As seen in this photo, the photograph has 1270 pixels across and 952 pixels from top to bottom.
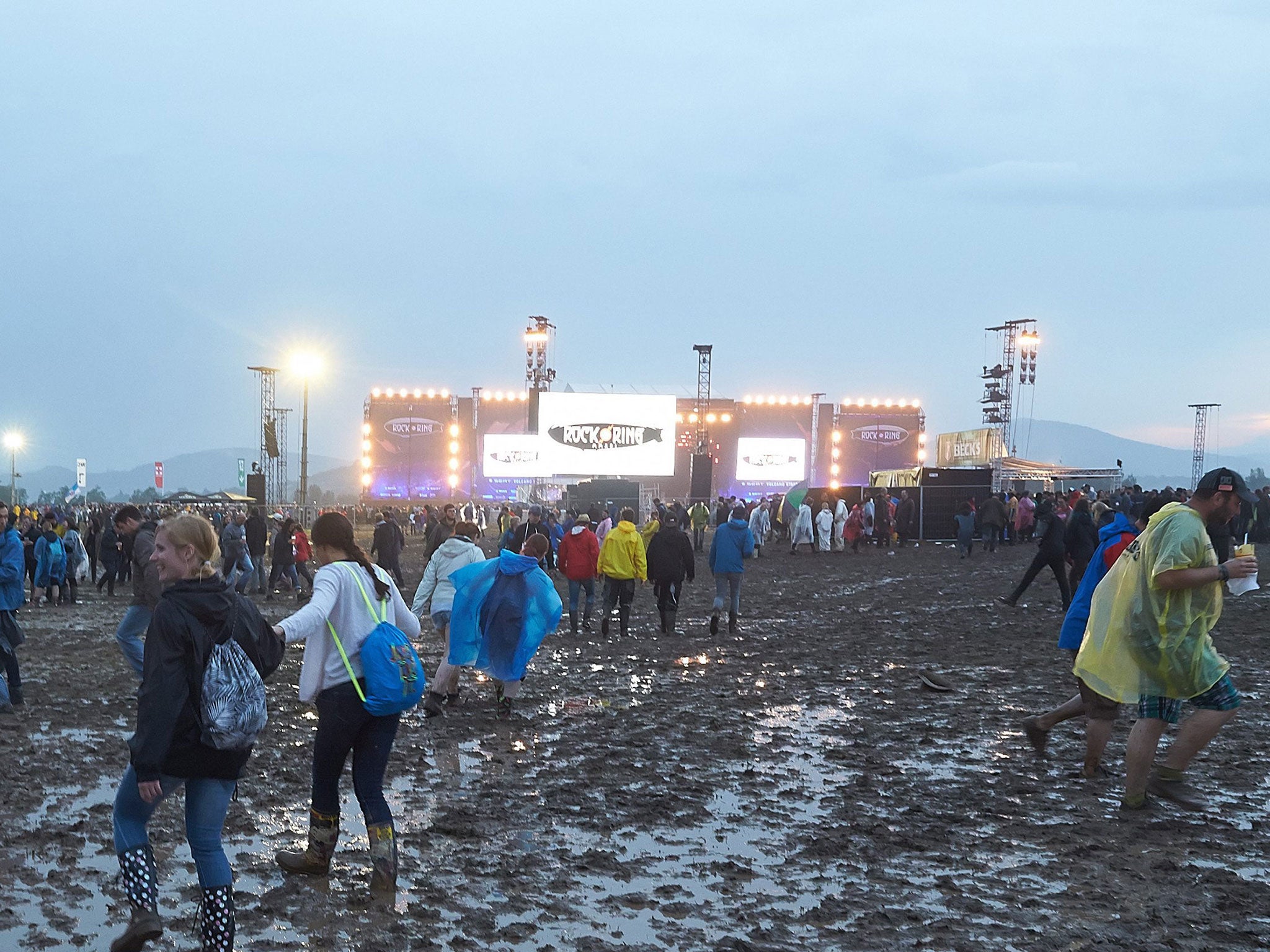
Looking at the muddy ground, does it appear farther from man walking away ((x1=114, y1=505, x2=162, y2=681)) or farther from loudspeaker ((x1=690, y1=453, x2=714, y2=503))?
loudspeaker ((x1=690, y1=453, x2=714, y2=503))

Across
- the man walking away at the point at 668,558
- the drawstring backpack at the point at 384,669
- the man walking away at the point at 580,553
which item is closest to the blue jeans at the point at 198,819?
the drawstring backpack at the point at 384,669

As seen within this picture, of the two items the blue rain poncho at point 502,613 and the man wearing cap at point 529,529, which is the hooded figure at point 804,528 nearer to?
the man wearing cap at point 529,529

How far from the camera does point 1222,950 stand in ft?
14.3

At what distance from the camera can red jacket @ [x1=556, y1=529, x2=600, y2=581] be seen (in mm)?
15016

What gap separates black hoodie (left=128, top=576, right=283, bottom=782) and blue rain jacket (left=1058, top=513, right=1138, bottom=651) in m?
4.93

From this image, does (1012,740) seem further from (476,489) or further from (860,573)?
(476,489)

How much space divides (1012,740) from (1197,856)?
272 centimetres

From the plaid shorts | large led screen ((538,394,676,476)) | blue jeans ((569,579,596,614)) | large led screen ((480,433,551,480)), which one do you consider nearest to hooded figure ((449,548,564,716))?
the plaid shorts

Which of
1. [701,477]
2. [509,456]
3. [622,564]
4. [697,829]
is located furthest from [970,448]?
[697,829]

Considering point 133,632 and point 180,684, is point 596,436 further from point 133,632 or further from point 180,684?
point 180,684

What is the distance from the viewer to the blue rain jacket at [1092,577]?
7641 millimetres

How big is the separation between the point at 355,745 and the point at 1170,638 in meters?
3.83

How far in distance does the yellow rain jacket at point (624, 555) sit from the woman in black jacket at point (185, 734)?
399 inches

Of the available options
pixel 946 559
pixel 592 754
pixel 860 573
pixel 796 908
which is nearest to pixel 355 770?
pixel 796 908
